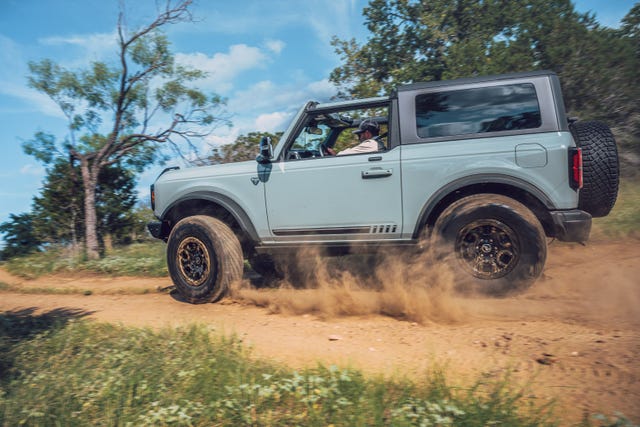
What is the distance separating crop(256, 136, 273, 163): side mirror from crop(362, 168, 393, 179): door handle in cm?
106

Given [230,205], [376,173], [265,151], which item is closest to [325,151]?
[265,151]

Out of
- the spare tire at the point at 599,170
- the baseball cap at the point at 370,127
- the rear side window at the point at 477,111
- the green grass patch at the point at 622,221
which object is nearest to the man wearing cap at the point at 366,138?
the baseball cap at the point at 370,127

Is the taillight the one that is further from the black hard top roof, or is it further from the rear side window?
the black hard top roof

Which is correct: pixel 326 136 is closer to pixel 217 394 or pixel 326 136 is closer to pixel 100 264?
pixel 217 394

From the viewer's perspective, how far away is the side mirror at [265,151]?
16.3 feet

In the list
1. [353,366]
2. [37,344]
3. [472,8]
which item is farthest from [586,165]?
[472,8]

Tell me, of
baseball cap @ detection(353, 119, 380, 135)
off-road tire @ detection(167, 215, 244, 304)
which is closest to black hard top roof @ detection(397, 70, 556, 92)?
baseball cap @ detection(353, 119, 380, 135)

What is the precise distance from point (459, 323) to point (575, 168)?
65.1 inches

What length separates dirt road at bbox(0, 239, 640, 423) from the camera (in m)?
2.78

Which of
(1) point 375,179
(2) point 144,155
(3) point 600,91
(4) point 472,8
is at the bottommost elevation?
(1) point 375,179

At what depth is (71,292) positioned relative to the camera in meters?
6.50

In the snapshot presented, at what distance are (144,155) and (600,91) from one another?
11.4 metres

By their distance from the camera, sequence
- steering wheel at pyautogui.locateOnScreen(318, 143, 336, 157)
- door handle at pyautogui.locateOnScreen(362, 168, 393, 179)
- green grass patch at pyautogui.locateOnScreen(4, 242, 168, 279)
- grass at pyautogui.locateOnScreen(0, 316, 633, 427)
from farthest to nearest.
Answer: green grass patch at pyautogui.locateOnScreen(4, 242, 168, 279) → steering wheel at pyautogui.locateOnScreen(318, 143, 336, 157) → door handle at pyautogui.locateOnScreen(362, 168, 393, 179) → grass at pyautogui.locateOnScreen(0, 316, 633, 427)

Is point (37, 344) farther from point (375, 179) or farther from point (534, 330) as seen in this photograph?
point (534, 330)
